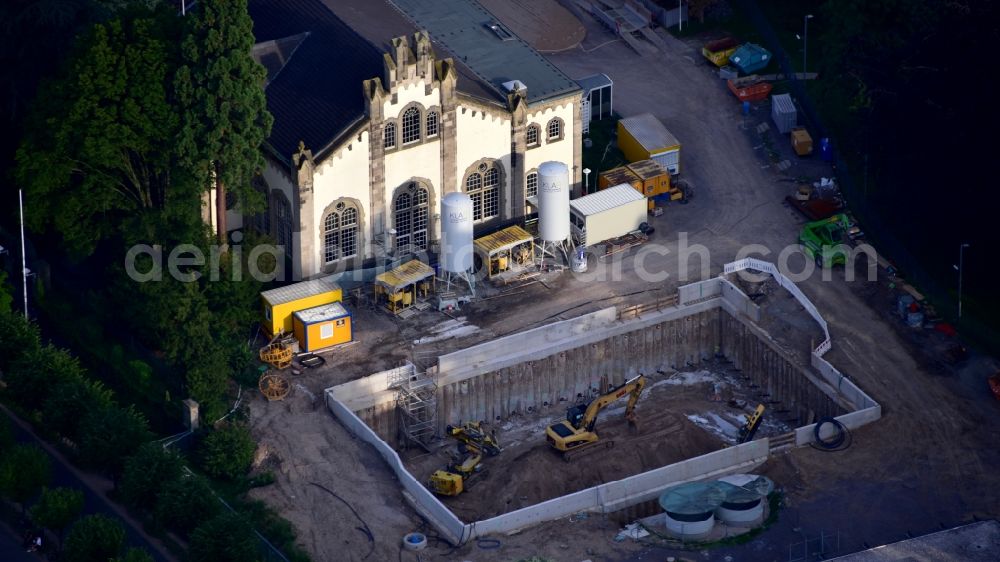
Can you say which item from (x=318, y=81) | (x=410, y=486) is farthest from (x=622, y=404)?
(x=318, y=81)

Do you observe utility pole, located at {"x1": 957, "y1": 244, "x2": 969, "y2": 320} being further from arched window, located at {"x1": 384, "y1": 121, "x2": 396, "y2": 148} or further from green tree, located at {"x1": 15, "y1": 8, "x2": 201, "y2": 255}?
green tree, located at {"x1": 15, "y1": 8, "x2": 201, "y2": 255}

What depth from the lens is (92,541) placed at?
362 ft

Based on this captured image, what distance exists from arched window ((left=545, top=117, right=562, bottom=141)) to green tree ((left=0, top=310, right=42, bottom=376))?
33708 millimetres

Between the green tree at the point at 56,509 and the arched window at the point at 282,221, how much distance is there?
24570 mm

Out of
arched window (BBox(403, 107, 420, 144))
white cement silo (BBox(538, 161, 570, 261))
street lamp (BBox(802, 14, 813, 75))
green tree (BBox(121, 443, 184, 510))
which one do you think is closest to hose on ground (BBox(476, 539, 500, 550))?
green tree (BBox(121, 443, 184, 510))

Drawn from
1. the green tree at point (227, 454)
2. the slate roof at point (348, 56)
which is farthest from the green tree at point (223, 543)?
the slate roof at point (348, 56)

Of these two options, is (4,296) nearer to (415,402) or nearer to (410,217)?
(410,217)

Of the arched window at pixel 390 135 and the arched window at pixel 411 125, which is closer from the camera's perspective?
the arched window at pixel 390 135

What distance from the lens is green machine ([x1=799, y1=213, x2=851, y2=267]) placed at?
137000 millimetres

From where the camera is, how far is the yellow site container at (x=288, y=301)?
424ft

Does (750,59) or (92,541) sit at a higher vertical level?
(750,59)

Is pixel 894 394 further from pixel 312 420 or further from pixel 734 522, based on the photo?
pixel 312 420

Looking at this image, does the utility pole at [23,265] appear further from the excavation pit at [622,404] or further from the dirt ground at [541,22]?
the dirt ground at [541,22]

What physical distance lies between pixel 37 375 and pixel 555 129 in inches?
1420
